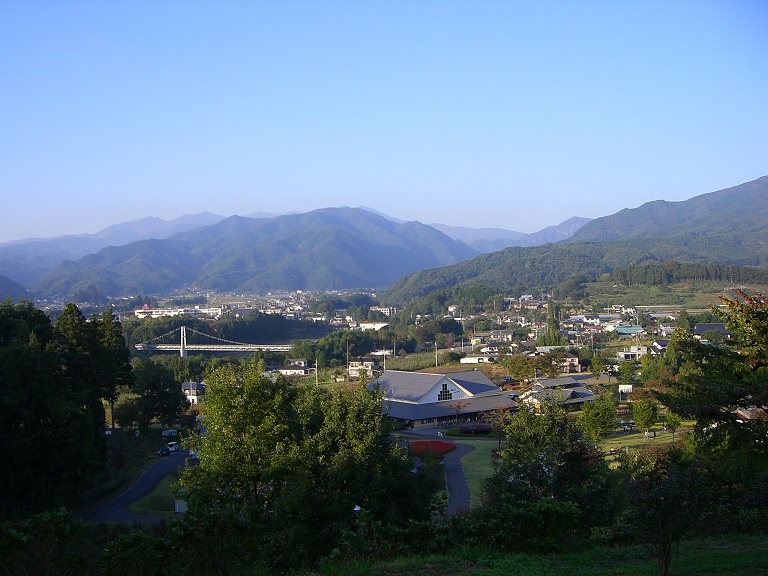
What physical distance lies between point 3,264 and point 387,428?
171361 millimetres

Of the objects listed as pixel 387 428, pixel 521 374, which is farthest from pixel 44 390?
pixel 521 374

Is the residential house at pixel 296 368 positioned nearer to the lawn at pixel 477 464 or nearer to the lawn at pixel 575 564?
the lawn at pixel 477 464

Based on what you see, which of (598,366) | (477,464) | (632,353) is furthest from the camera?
(632,353)

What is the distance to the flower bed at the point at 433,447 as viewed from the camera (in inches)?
628

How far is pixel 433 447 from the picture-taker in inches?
668

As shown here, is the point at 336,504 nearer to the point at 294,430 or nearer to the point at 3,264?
the point at 294,430

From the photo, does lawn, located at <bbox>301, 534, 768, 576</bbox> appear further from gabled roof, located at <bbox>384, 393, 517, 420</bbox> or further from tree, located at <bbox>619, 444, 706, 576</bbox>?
gabled roof, located at <bbox>384, 393, 517, 420</bbox>

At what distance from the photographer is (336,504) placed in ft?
20.4

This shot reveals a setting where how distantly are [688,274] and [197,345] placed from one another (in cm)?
5290

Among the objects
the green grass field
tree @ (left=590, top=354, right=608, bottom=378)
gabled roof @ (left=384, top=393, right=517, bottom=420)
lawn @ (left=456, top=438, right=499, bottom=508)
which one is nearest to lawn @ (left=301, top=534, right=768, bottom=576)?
lawn @ (left=456, top=438, right=499, bottom=508)

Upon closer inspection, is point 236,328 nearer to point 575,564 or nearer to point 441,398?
point 441,398

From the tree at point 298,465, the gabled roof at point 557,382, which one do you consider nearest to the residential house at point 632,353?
the gabled roof at point 557,382

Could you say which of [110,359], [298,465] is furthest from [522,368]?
[298,465]

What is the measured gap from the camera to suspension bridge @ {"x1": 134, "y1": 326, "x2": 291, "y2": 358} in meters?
45.6
